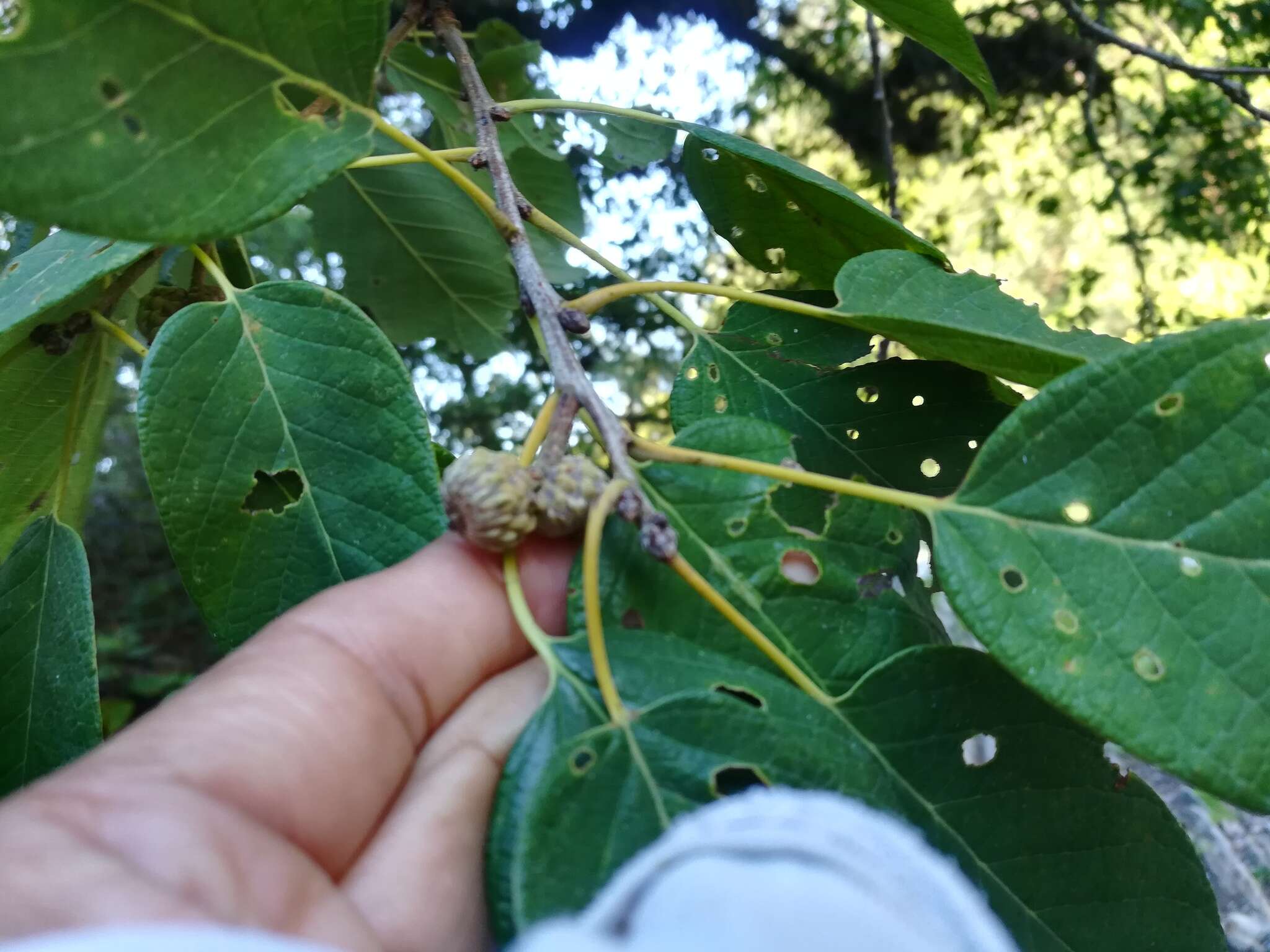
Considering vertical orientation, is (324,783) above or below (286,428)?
below

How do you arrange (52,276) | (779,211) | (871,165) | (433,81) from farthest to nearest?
(871,165)
(433,81)
(779,211)
(52,276)

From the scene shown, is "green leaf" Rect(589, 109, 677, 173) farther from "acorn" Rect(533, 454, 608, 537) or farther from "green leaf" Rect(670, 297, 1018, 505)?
"acorn" Rect(533, 454, 608, 537)

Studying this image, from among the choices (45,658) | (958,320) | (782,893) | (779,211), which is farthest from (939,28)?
(45,658)

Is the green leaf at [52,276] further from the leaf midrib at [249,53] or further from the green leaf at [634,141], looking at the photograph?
the green leaf at [634,141]

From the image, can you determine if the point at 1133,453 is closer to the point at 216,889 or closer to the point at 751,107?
the point at 216,889

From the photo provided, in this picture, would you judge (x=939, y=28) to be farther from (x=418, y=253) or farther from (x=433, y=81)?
(x=418, y=253)

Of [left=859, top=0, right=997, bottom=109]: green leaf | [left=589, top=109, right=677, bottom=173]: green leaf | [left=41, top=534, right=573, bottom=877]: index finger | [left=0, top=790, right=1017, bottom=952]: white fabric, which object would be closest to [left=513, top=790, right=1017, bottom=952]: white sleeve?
[left=0, top=790, right=1017, bottom=952]: white fabric

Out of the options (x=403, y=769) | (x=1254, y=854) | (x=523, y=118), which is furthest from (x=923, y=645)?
(x=1254, y=854)
